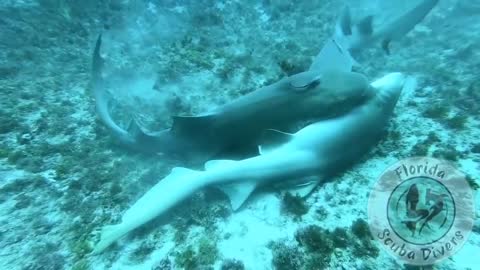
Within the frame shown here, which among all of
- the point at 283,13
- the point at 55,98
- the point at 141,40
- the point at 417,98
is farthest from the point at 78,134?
the point at 283,13

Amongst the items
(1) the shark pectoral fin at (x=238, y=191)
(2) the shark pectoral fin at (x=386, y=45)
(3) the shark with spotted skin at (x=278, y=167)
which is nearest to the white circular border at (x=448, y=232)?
(3) the shark with spotted skin at (x=278, y=167)

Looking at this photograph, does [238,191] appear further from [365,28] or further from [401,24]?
[401,24]

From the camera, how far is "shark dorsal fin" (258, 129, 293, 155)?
11.7 feet

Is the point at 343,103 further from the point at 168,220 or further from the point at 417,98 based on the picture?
the point at 168,220

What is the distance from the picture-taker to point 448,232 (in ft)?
9.05

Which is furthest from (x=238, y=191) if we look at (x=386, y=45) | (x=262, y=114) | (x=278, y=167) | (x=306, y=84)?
(x=386, y=45)

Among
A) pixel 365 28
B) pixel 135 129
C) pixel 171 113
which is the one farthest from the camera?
pixel 365 28

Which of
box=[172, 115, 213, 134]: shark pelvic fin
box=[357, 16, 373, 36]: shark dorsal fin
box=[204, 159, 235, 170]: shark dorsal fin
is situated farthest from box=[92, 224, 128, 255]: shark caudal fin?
box=[357, 16, 373, 36]: shark dorsal fin

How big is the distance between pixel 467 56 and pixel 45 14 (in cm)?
949

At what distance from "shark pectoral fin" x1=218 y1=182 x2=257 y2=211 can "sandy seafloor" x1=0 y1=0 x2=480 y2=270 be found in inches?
5.5

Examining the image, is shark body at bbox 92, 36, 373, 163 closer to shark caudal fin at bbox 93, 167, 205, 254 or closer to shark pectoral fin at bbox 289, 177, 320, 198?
shark caudal fin at bbox 93, 167, 205, 254

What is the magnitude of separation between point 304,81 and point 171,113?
2.38 metres

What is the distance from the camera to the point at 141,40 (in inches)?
269

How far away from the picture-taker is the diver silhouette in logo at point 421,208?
2848 millimetres
